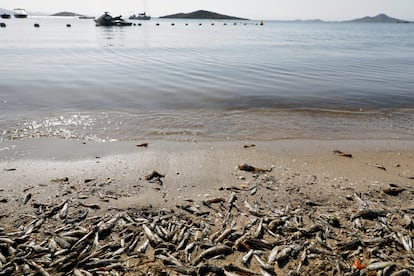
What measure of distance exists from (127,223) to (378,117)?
1050 cm

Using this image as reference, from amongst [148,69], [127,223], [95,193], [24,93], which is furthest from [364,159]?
[148,69]

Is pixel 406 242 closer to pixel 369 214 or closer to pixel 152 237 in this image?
pixel 369 214

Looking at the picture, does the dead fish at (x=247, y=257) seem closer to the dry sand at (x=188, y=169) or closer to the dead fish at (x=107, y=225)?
the dry sand at (x=188, y=169)

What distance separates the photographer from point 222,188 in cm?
562

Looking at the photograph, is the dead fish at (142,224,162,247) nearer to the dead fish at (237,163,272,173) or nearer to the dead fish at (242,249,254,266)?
the dead fish at (242,249,254,266)

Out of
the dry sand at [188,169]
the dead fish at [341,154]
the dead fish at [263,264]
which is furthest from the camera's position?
the dead fish at [341,154]

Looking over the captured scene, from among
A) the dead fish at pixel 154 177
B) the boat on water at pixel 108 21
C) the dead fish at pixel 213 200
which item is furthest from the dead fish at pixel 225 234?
the boat on water at pixel 108 21

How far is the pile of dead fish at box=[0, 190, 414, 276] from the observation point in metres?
3.70

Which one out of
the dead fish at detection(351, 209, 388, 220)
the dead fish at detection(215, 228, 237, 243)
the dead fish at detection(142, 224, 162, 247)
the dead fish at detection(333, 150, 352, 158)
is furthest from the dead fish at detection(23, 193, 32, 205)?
the dead fish at detection(333, 150, 352, 158)

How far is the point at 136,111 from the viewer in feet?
36.2

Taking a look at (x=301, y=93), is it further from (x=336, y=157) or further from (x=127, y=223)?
(x=127, y=223)

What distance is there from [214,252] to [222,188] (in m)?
1.81

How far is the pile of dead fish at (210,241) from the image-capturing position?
3.70m

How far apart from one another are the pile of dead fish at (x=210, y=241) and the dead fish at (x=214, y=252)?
0.04 ft
